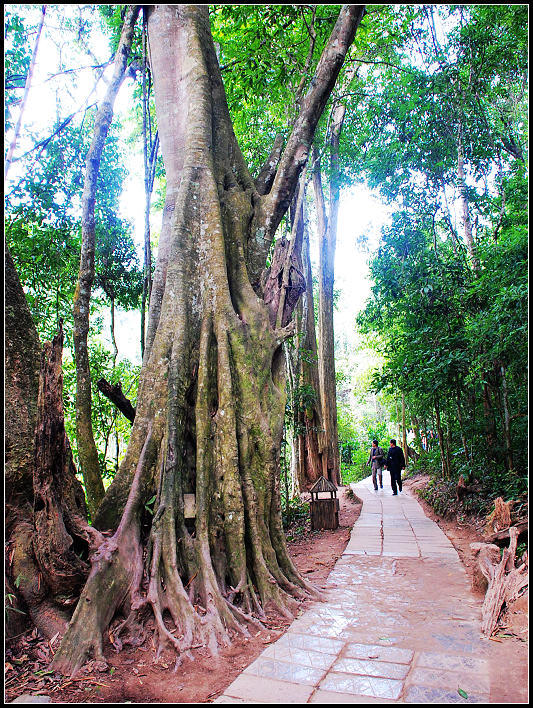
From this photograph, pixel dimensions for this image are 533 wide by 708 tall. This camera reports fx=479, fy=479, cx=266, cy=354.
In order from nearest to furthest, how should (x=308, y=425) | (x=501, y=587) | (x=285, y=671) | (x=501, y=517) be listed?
1. (x=285, y=671)
2. (x=501, y=587)
3. (x=501, y=517)
4. (x=308, y=425)

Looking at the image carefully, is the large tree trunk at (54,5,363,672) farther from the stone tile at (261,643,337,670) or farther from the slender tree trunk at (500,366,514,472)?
the slender tree trunk at (500,366,514,472)

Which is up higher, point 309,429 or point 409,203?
point 409,203

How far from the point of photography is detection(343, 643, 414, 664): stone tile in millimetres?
2992

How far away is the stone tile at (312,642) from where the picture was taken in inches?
124

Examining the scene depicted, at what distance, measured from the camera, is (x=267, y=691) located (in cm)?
259

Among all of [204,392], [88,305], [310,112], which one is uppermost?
[310,112]

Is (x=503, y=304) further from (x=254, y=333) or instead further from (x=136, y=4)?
(x=136, y=4)

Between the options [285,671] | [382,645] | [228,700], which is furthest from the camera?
[382,645]

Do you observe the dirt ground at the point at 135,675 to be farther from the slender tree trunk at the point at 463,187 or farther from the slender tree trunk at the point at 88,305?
the slender tree trunk at the point at 463,187

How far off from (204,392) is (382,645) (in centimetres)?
237

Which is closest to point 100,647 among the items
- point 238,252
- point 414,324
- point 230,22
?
point 238,252

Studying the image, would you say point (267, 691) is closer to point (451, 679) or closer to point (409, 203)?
point (451, 679)

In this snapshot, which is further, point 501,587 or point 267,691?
point 501,587

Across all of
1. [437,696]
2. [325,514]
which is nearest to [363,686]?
[437,696]
